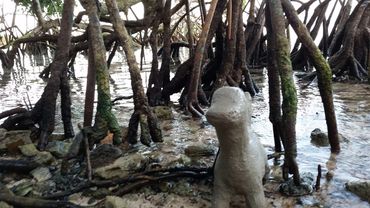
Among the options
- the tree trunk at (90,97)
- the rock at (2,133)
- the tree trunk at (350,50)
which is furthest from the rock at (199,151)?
the tree trunk at (350,50)

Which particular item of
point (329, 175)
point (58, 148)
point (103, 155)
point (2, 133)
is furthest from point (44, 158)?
point (329, 175)

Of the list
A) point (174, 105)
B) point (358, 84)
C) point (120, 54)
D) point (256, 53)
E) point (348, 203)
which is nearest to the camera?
point (348, 203)

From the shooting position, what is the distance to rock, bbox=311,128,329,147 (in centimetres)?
311

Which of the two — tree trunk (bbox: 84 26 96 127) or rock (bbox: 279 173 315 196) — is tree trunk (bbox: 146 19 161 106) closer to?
tree trunk (bbox: 84 26 96 127)

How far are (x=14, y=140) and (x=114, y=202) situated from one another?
1.35m

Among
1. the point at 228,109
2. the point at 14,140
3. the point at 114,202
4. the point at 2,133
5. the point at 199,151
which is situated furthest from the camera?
the point at 2,133

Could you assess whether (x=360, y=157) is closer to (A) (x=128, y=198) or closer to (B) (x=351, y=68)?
(A) (x=128, y=198)

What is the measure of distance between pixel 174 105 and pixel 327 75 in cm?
243

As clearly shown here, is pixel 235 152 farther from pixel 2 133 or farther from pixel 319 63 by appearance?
pixel 2 133

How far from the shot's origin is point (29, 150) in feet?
9.64

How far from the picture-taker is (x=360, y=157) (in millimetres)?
2836

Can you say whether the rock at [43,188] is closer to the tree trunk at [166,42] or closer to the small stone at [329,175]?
the small stone at [329,175]

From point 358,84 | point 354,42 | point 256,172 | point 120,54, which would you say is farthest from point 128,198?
point 120,54

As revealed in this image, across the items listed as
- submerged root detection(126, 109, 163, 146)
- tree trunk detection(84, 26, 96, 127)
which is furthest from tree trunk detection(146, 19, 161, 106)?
submerged root detection(126, 109, 163, 146)
